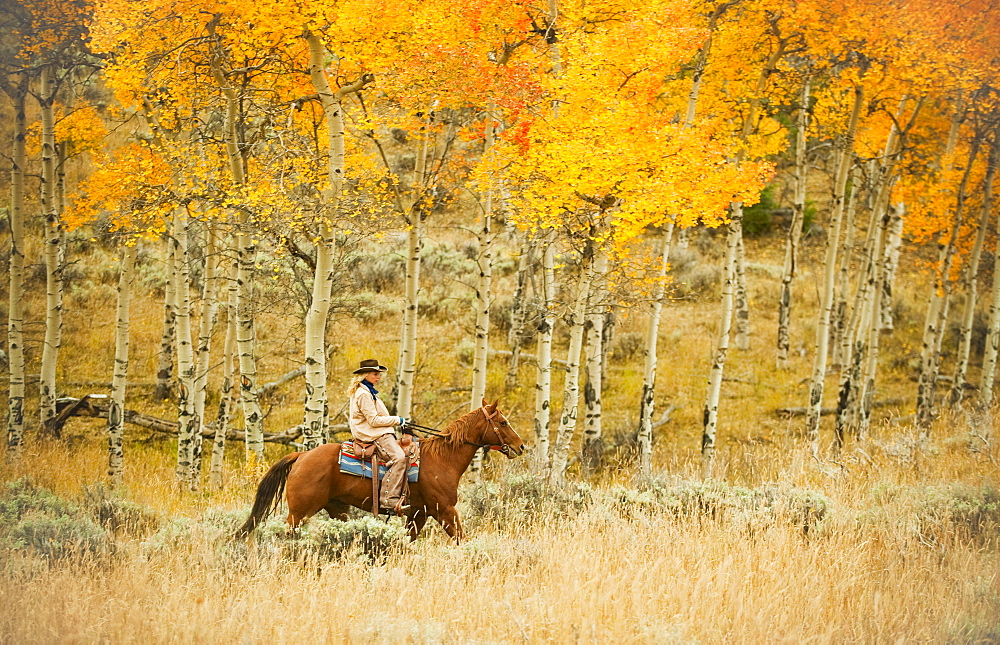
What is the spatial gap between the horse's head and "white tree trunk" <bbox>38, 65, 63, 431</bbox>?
909 centimetres

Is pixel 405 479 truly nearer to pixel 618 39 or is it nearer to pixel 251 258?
pixel 251 258

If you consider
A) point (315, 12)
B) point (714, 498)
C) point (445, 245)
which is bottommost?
point (714, 498)

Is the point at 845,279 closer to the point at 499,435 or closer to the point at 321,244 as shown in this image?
the point at 499,435

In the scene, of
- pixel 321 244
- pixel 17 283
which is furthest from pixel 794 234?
pixel 17 283

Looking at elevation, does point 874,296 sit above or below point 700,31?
below

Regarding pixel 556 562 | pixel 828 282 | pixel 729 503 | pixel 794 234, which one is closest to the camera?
pixel 556 562

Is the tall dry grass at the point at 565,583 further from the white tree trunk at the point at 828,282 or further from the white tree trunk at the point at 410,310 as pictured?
the white tree trunk at the point at 828,282

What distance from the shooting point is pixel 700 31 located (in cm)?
1210

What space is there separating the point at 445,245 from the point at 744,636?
23174 mm

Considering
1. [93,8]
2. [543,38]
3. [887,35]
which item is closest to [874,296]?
[887,35]

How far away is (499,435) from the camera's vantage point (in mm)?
8289

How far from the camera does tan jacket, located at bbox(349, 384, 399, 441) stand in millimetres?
7934

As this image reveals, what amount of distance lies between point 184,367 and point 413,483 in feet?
22.2

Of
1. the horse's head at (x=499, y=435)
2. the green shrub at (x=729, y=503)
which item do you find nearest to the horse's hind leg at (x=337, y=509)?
the horse's head at (x=499, y=435)
